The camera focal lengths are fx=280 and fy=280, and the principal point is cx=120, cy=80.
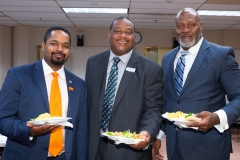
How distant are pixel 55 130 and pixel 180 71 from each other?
0.99 m

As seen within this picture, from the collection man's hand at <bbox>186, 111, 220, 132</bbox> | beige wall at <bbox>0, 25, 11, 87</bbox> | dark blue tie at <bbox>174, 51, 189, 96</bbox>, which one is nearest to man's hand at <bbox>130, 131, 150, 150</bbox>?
man's hand at <bbox>186, 111, 220, 132</bbox>

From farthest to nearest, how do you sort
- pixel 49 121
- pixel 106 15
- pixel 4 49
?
pixel 4 49 → pixel 106 15 → pixel 49 121

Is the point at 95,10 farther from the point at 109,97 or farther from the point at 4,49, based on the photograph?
the point at 109,97

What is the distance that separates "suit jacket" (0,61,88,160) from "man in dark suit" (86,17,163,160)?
19 centimetres

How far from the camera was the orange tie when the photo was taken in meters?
1.85

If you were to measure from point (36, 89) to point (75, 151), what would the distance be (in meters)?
0.51

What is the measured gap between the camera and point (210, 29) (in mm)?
9336

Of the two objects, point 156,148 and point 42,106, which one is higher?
point 42,106

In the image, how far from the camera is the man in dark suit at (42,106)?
1748 mm

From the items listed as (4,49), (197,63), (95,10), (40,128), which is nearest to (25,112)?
(40,128)

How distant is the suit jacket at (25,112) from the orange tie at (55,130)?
0.13 ft

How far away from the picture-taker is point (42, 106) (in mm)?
1824

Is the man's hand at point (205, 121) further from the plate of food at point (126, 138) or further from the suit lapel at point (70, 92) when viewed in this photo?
the suit lapel at point (70, 92)

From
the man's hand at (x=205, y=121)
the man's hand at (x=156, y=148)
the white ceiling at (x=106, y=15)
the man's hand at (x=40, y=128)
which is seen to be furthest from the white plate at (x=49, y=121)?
the white ceiling at (x=106, y=15)
